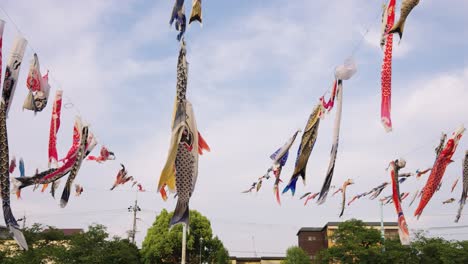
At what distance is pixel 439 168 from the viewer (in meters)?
16.6

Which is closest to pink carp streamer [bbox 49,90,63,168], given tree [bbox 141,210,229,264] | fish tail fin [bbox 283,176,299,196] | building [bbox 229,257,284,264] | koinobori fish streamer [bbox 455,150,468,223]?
fish tail fin [bbox 283,176,299,196]

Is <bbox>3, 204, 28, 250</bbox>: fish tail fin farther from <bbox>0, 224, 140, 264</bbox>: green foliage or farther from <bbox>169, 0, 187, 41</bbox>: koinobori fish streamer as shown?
<bbox>0, 224, 140, 264</bbox>: green foliage

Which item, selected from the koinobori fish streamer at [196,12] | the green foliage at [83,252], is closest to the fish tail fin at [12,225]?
the koinobori fish streamer at [196,12]

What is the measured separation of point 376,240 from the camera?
135 ft

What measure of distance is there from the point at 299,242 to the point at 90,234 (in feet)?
145

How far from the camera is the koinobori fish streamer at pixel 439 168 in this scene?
637 inches

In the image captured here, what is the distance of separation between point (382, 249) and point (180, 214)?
3218cm

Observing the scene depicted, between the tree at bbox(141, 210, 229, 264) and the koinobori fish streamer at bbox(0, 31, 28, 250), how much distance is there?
1372 inches

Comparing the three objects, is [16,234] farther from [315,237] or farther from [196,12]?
[315,237]

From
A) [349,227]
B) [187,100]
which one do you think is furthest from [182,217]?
[349,227]

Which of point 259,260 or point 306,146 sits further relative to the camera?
point 259,260

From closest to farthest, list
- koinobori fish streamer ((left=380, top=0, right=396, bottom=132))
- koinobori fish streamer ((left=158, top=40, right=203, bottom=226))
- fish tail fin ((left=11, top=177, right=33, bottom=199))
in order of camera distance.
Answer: koinobori fish streamer ((left=380, top=0, right=396, bottom=132)) → koinobori fish streamer ((left=158, top=40, right=203, bottom=226)) → fish tail fin ((left=11, top=177, right=33, bottom=199))

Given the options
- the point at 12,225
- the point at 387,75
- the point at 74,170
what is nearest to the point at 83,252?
the point at 74,170

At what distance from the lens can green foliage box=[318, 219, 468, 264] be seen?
1404 inches
